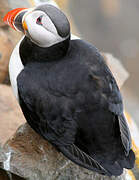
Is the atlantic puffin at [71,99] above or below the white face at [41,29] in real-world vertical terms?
below

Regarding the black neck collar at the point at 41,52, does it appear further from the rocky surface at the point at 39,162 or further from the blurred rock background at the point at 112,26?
the blurred rock background at the point at 112,26

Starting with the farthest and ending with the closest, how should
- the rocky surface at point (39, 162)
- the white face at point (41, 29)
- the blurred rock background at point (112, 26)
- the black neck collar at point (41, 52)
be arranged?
the blurred rock background at point (112, 26)
the rocky surface at point (39, 162)
the black neck collar at point (41, 52)
the white face at point (41, 29)

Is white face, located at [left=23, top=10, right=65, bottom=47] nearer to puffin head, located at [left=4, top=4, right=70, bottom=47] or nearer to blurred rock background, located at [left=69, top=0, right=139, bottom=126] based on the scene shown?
puffin head, located at [left=4, top=4, right=70, bottom=47]

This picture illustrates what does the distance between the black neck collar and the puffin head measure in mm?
28

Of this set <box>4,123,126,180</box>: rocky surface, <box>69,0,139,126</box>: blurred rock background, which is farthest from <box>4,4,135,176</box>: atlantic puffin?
<box>69,0,139,126</box>: blurred rock background

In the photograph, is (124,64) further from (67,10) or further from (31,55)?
(31,55)

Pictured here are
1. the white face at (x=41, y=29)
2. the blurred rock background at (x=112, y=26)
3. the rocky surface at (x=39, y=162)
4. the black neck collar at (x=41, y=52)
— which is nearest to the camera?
the white face at (x=41, y=29)

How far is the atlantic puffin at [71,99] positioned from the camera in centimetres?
138

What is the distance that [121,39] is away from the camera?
327 centimetres

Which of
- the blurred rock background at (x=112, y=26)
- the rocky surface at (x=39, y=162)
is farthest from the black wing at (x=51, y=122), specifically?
the blurred rock background at (x=112, y=26)

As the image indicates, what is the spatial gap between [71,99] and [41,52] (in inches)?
9.6

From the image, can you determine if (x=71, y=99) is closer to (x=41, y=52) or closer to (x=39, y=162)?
(x=41, y=52)

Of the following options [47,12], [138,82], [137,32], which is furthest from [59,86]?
[137,32]

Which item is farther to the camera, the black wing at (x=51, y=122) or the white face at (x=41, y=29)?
the black wing at (x=51, y=122)
